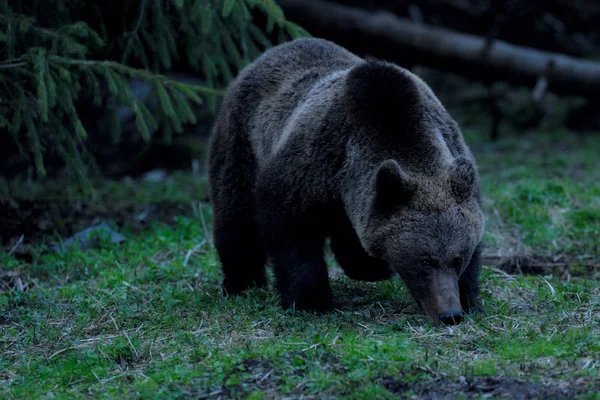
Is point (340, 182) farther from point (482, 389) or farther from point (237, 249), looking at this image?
point (482, 389)

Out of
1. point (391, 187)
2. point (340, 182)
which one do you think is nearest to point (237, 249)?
point (340, 182)

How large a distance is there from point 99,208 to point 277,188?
4.43m

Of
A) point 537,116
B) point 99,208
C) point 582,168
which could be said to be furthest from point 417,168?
point 537,116

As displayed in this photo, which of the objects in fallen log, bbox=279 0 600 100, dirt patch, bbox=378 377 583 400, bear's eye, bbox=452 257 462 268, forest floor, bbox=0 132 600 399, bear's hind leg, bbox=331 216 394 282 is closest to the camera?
dirt patch, bbox=378 377 583 400

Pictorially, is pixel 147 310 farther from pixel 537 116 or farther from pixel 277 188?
pixel 537 116

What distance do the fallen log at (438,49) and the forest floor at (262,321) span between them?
12.2 ft

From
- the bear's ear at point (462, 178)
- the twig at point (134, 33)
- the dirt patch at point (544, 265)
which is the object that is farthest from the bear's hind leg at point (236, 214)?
the twig at point (134, 33)

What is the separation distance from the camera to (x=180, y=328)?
600 cm

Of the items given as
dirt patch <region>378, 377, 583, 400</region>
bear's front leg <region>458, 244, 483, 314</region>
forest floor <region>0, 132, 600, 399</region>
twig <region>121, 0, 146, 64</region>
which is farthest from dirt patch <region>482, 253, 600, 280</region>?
twig <region>121, 0, 146, 64</region>

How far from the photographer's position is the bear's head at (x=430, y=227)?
5.51m

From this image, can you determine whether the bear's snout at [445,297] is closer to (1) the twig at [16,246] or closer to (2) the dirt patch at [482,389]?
(2) the dirt patch at [482,389]

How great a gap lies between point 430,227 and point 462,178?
43cm

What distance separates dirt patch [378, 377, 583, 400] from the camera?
14.5 feet

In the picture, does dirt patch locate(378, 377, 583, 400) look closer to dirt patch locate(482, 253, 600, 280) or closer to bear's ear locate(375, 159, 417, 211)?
bear's ear locate(375, 159, 417, 211)
